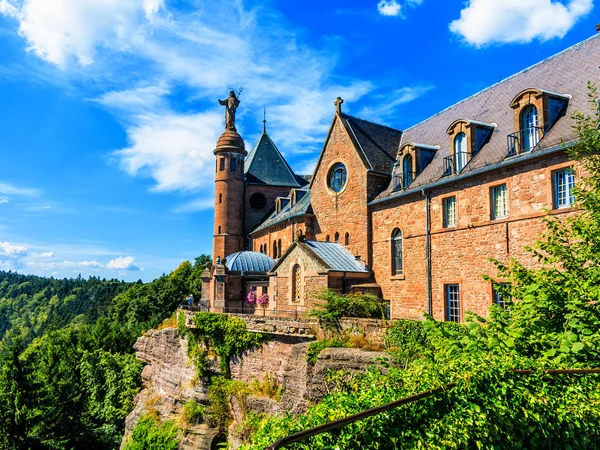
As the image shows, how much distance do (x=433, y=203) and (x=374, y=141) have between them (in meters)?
7.72

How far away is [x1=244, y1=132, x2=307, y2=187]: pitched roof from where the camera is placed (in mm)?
47781

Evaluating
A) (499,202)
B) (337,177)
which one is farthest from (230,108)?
(499,202)

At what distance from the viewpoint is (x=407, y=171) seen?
969 inches

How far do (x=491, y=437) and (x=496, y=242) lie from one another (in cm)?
1435

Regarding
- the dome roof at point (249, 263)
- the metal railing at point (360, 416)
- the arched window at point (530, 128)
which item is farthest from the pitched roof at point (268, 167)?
the metal railing at point (360, 416)

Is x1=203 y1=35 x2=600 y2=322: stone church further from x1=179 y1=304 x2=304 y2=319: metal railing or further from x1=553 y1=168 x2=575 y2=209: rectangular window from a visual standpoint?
x1=179 y1=304 x2=304 y2=319: metal railing

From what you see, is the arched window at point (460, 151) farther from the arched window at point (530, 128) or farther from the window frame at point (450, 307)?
the window frame at point (450, 307)

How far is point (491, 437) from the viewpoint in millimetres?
5547

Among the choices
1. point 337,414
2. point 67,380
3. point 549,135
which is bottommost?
point 67,380

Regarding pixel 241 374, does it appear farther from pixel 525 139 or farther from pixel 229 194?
pixel 229 194

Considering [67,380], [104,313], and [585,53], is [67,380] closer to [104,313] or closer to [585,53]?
[585,53]

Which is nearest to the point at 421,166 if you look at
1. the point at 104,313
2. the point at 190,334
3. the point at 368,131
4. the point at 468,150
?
the point at 468,150

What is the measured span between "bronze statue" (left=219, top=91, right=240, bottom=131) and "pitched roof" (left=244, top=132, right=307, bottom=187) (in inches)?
182

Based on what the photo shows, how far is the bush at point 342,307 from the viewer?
1967 cm
